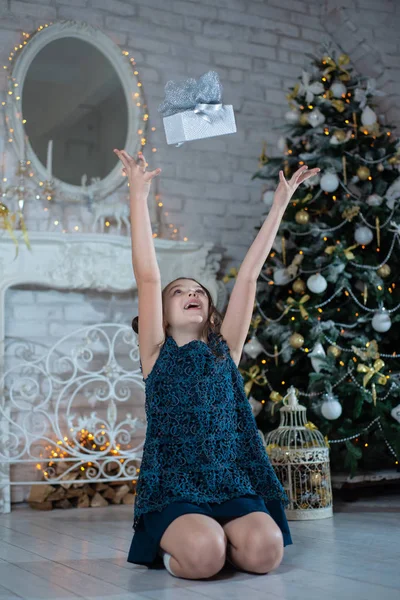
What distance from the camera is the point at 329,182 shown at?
13.0 feet

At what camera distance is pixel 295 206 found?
13.3ft

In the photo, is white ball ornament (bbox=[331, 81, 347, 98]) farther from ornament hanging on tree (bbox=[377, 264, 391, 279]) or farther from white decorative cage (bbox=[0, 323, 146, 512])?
white decorative cage (bbox=[0, 323, 146, 512])

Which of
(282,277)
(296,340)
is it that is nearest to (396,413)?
(296,340)

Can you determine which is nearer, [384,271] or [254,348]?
[384,271]

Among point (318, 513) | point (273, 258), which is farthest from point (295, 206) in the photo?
point (318, 513)

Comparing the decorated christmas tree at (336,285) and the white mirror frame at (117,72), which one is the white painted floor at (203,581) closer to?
the decorated christmas tree at (336,285)

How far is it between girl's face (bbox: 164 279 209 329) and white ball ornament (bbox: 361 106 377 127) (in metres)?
2.08

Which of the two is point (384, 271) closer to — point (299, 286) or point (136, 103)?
point (299, 286)

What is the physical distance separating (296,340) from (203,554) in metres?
1.89

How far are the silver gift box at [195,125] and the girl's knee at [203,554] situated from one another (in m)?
1.06

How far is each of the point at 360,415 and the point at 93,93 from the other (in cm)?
226

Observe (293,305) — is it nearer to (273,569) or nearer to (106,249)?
(106,249)

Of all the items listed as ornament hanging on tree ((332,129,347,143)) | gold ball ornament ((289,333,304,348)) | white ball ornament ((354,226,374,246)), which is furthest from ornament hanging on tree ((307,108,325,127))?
gold ball ornament ((289,333,304,348))

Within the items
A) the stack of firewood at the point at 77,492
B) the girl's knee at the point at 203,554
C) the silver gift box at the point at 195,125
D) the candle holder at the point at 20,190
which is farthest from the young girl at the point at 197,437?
the candle holder at the point at 20,190
